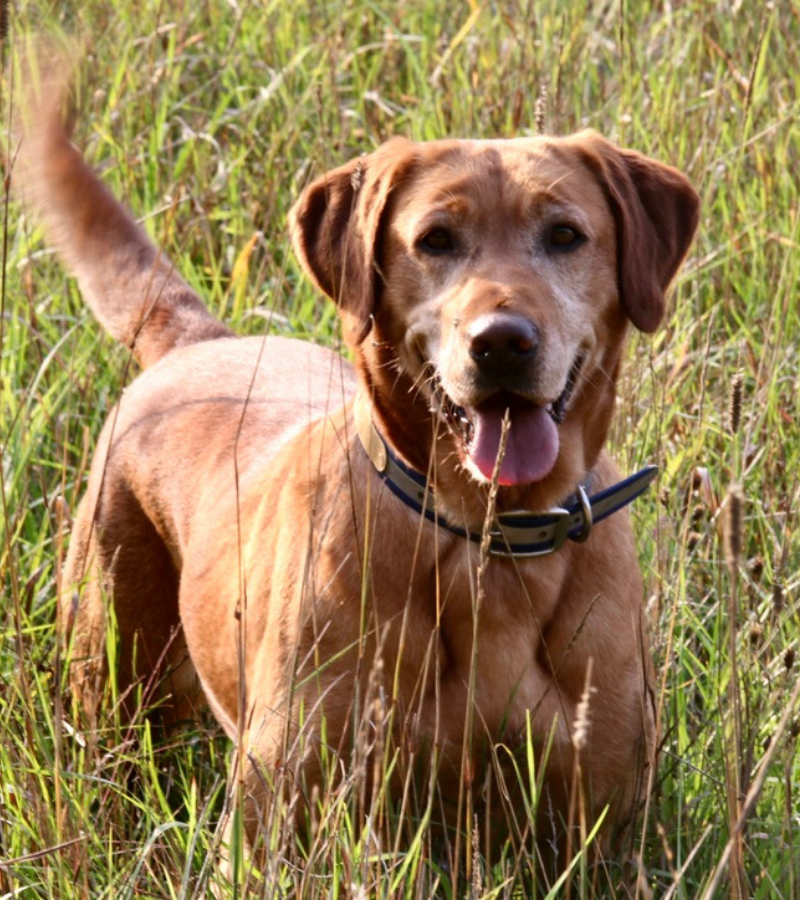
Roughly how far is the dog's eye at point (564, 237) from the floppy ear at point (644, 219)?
0.13 m

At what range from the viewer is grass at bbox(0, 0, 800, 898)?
2768mm

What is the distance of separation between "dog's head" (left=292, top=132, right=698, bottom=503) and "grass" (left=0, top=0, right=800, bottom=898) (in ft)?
0.76

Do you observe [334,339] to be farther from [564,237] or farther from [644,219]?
[644,219]

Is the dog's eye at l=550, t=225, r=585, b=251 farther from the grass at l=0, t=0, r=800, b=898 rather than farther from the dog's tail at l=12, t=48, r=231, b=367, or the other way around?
the dog's tail at l=12, t=48, r=231, b=367

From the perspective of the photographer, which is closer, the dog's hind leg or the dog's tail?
the dog's hind leg

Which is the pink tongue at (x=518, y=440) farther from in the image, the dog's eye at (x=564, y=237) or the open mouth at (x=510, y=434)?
the dog's eye at (x=564, y=237)

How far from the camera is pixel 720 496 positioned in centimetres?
383

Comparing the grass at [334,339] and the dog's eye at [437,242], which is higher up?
the dog's eye at [437,242]

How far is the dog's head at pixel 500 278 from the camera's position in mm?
2879

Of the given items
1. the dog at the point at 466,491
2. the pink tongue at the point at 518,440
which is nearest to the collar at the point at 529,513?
the dog at the point at 466,491

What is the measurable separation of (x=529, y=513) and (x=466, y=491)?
160mm

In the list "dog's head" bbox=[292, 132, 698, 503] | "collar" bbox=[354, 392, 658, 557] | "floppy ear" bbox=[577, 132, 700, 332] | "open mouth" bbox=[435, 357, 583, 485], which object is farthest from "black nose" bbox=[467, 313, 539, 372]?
"floppy ear" bbox=[577, 132, 700, 332]

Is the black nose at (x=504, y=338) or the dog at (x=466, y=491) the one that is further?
the dog at (x=466, y=491)

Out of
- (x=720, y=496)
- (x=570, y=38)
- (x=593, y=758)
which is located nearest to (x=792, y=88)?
(x=570, y=38)
